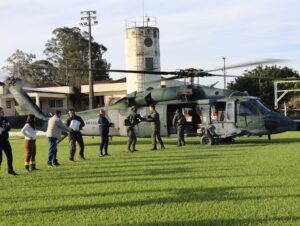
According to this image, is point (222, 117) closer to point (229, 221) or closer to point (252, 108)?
point (252, 108)

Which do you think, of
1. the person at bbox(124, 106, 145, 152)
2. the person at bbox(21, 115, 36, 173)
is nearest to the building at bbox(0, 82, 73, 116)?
the person at bbox(124, 106, 145, 152)

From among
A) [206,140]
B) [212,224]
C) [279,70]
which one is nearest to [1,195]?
[212,224]

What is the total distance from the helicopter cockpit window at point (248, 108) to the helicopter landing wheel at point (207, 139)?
1.65 meters

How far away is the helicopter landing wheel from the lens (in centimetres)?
1942

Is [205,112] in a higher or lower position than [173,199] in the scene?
higher

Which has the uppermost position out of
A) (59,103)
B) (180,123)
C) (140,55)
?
(140,55)

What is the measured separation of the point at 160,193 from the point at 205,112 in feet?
38.4

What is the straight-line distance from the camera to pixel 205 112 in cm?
1989

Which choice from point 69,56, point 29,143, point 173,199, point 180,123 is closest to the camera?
point 173,199

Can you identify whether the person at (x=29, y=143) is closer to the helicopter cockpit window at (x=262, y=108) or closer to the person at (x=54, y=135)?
the person at (x=54, y=135)

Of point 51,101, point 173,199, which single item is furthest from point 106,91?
point 173,199

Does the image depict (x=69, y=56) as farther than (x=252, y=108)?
Yes

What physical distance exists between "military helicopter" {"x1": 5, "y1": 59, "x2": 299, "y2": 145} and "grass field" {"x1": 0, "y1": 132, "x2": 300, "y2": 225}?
17.1ft

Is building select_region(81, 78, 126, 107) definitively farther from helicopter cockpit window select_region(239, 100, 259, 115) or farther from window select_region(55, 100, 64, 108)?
helicopter cockpit window select_region(239, 100, 259, 115)
